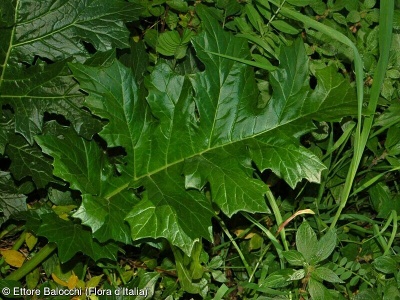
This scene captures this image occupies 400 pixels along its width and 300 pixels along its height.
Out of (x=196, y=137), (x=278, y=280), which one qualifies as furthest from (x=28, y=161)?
(x=278, y=280)

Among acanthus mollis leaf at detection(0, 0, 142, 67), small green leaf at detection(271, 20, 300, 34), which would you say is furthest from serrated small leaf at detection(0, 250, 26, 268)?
small green leaf at detection(271, 20, 300, 34)

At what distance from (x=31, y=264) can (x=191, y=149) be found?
0.67 metres

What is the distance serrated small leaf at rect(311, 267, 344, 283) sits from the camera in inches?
87.8

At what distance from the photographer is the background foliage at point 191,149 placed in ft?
7.22

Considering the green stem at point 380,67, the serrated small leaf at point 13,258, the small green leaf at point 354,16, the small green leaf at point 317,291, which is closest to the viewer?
the green stem at point 380,67

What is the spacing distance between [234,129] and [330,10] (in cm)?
67

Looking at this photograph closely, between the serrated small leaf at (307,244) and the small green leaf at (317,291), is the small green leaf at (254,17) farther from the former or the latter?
the small green leaf at (317,291)

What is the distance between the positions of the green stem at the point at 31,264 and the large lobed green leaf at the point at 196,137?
290 mm

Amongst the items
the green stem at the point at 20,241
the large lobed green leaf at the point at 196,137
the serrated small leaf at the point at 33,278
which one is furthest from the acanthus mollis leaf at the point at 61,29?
the serrated small leaf at the point at 33,278

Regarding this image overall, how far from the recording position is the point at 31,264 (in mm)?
2400

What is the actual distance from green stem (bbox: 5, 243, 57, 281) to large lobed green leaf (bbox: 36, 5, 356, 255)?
0.95 ft

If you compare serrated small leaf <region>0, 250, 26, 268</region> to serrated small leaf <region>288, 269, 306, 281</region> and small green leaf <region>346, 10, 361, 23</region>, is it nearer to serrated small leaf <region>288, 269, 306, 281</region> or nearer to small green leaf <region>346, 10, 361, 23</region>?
serrated small leaf <region>288, 269, 306, 281</region>

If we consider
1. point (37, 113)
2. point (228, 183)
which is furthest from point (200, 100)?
point (37, 113)

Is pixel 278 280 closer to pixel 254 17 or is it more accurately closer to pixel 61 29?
pixel 254 17
